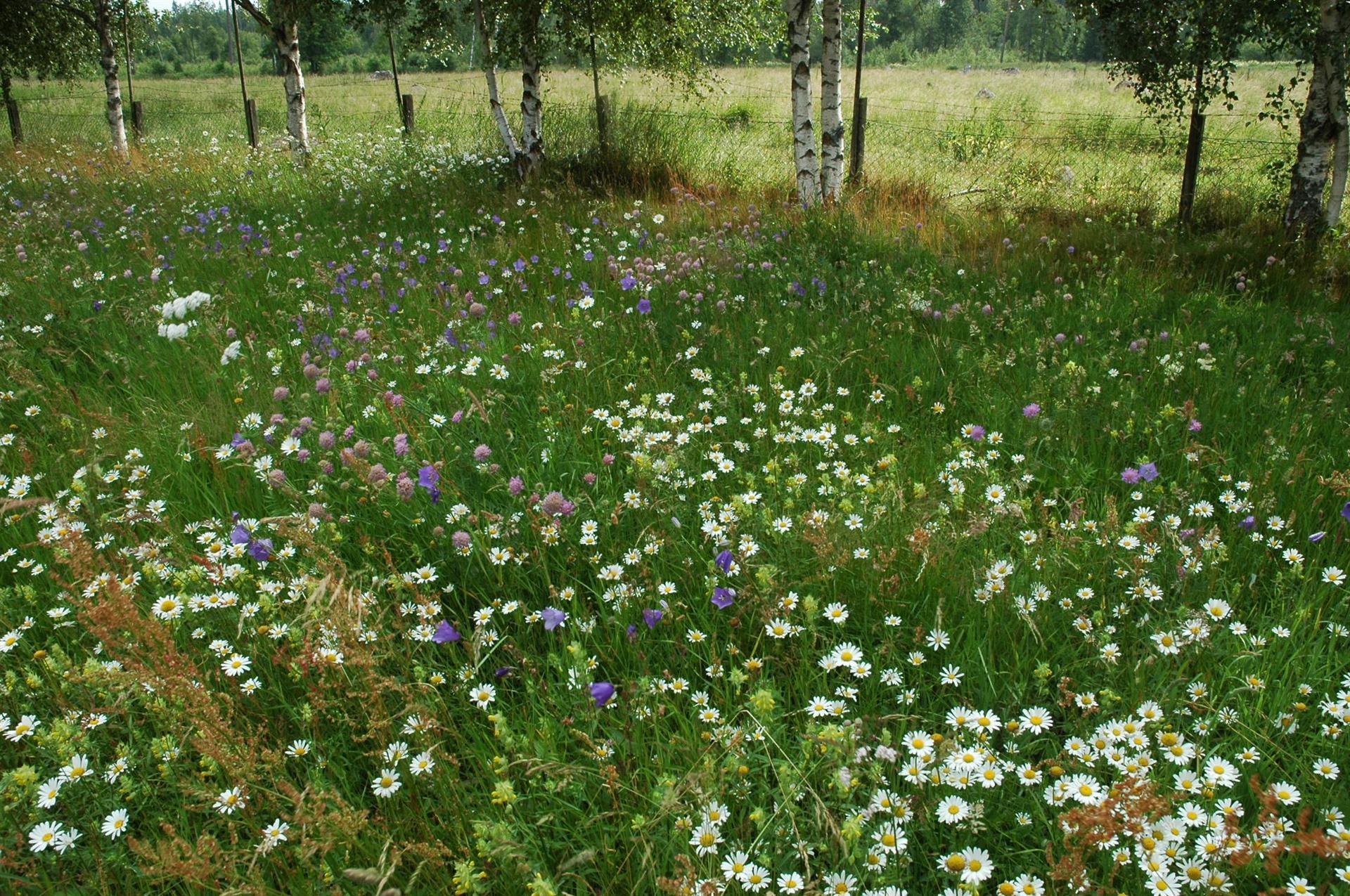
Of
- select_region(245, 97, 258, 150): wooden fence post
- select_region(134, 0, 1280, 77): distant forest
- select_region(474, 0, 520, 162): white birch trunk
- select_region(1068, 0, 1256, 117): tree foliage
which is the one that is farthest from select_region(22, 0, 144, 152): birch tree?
select_region(134, 0, 1280, 77): distant forest

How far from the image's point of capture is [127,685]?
6.19 ft

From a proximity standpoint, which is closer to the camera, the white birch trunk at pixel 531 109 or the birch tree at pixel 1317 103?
the birch tree at pixel 1317 103

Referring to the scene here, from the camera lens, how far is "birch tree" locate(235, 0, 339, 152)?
540 inches

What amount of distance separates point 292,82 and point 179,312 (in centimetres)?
1133

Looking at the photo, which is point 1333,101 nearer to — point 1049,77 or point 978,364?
point 978,364

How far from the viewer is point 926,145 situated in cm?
1956

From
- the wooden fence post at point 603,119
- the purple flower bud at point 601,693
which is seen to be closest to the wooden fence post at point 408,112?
the wooden fence post at point 603,119

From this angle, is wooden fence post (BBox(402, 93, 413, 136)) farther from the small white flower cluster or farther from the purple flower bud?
the purple flower bud

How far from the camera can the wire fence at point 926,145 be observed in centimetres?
1095

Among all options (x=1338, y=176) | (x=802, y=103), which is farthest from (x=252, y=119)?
(x=1338, y=176)

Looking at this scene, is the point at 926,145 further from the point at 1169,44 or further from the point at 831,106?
the point at 831,106

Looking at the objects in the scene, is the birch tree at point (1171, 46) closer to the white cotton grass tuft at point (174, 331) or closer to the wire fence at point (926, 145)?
the wire fence at point (926, 145)

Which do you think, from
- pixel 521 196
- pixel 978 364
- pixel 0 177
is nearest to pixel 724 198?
pixel 521 196

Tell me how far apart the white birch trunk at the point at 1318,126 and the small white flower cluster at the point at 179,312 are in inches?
378
